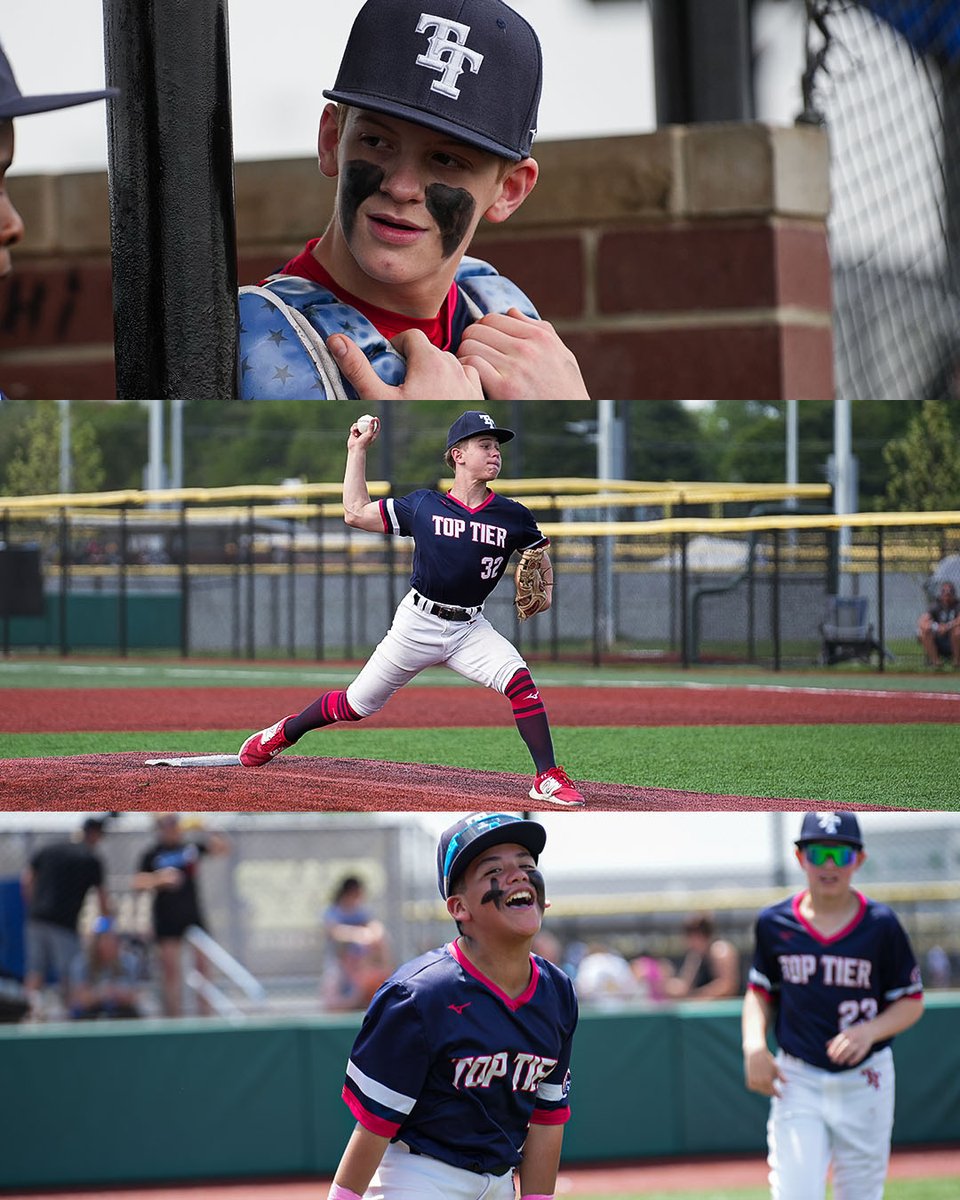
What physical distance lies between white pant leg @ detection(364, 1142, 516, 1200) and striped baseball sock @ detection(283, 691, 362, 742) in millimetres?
1557

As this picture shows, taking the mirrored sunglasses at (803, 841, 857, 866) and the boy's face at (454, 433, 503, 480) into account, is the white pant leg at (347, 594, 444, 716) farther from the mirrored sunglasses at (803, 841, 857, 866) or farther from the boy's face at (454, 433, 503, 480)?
the mirrored sunglasses at (803, 841, 857, 866)

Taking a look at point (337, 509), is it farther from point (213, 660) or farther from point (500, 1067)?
point (500, 1067)

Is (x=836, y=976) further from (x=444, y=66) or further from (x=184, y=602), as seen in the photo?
(x=444, y=66)

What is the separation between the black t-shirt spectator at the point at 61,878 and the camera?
32.0 feet

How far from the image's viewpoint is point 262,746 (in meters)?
1.62

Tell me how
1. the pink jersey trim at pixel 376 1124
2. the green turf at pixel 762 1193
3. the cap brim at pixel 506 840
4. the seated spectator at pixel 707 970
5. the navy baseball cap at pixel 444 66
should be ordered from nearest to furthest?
the navy baseball cap at pixel 444 66, the cap brim at pixel 506 840, the pink jersey trim at pixel 376 1124, the green turf at pixel 762 1193, the seated spectator at pixel 707 970

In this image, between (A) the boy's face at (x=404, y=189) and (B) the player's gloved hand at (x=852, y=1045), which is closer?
(A) the boy's face at (x=404, y=189)

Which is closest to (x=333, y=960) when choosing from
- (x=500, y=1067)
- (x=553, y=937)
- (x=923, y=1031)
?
(x=553, y=937)

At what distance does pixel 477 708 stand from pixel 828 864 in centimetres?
313

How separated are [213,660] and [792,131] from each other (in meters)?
1.40

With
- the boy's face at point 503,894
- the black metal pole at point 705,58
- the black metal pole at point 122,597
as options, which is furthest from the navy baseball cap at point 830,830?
the black metal pole at point 122,597

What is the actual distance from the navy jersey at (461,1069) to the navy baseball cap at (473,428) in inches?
64.8

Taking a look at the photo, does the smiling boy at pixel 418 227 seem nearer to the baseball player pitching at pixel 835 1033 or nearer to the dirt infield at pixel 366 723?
the dirt infield at pixel 366 723

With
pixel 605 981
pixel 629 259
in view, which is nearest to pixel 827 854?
pixel 629 259
